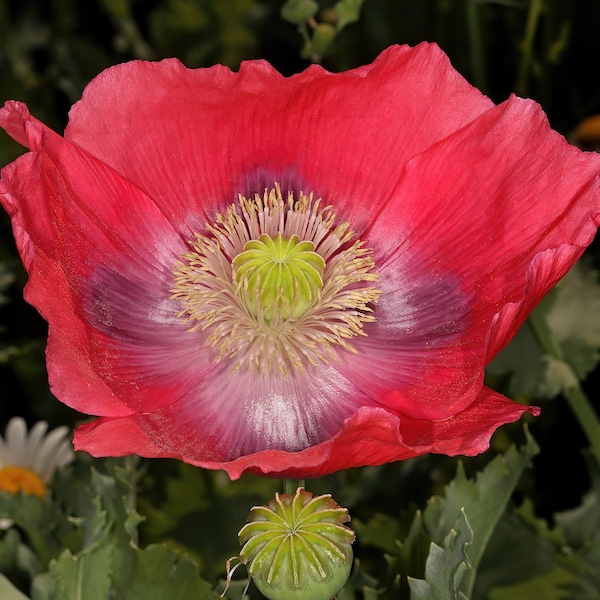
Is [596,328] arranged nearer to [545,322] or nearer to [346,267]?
[545,322]

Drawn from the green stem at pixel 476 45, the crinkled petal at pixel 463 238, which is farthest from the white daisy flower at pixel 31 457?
the green stem at pixel 476 45

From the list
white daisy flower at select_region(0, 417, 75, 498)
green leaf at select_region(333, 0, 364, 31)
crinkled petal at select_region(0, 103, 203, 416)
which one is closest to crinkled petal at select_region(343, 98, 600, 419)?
crinkled petal at select_region(0, 103, 203, 416)

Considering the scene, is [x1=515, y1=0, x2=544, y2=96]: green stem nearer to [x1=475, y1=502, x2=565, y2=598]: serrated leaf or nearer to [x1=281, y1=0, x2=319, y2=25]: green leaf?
[x1=281, y1=0, x2=319, y2=25]: green leaf

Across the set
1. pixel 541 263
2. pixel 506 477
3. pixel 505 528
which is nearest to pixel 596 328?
pixel 505 528

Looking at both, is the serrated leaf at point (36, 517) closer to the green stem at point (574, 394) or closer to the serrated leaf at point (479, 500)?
the serrated leaf at point (479, 500)

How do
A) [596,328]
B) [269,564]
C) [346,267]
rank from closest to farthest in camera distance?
[269,564] < [346,267] < [596,328]
